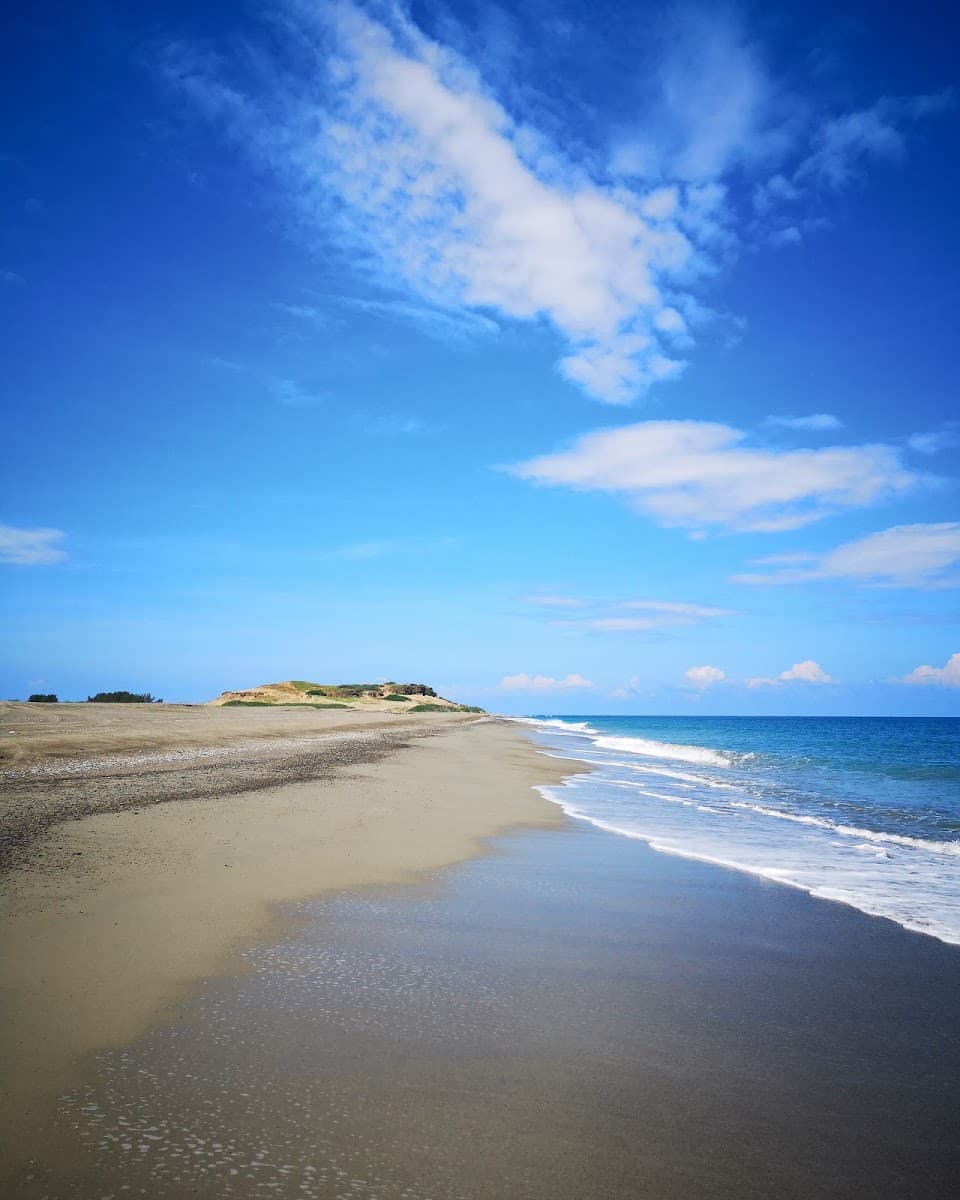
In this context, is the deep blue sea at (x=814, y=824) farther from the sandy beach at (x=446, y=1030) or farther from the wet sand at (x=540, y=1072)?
the wet sand at (x=540, y=1072)

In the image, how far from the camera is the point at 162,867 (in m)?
8.04

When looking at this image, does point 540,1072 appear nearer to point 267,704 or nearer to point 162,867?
point 162,867

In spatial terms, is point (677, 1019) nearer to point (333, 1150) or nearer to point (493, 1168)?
point (493, 1168)

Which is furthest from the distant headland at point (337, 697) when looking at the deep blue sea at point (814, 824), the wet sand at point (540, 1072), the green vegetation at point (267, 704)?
the wet sand at point (540, 1072)

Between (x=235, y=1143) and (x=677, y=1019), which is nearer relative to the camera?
(x=235, y=1143)

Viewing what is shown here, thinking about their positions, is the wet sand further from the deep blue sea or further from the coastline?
the deep blue sea

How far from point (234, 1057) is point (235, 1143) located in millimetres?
877

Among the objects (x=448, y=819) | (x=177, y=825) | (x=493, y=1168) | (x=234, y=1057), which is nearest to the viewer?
(x=493, y=1168)

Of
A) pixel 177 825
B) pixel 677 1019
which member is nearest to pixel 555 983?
pixel 677 1019

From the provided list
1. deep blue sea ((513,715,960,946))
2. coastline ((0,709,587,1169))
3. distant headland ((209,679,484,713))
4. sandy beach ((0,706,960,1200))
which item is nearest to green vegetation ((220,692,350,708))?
distant headland ((209,679,484,713))

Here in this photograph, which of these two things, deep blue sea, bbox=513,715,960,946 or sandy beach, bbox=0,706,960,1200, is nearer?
sandy beach, bbox=0,706,960,1200

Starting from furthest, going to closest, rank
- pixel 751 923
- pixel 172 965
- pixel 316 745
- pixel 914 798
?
1. pixel 316 745
2. pixel 914 798
3. pixel 751 923
4. pixel 172 965

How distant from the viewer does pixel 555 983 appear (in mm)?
5512

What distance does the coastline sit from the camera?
4.46 metres
